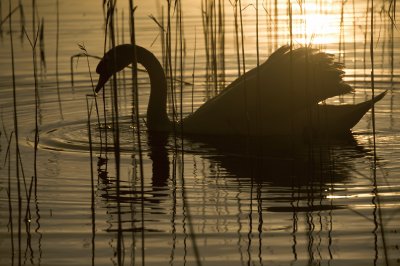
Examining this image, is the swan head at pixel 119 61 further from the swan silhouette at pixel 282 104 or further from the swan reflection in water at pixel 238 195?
the swan reflection in water at pixel 238 195

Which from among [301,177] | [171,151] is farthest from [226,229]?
[171,151]

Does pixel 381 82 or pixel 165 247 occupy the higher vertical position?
pixel 381 82

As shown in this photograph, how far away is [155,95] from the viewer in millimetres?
10664

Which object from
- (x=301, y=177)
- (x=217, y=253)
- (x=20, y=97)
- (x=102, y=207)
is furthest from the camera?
(x=20, y=97)

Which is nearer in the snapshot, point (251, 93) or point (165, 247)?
point (165, 247)

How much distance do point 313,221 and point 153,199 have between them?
125 cm

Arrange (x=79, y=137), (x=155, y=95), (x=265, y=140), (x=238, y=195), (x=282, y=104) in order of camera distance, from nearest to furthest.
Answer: (x=238, y=195), (x=282, y=104), (x=265, y=140), (x=79, y=137), (x=155, y=95)

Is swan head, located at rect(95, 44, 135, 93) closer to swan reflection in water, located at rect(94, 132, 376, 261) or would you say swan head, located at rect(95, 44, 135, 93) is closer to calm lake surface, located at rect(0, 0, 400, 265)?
calm lake surface, located at rect(0, 0, 400, 265)

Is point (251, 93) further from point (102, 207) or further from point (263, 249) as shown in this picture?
point (263, 249)

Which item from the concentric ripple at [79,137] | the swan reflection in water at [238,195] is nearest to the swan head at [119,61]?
the concentric ripple at [79,137]

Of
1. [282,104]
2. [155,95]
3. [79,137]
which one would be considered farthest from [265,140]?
[79,137]

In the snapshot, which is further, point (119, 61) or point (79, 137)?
point (119, 61)

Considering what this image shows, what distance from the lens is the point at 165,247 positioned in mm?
6191

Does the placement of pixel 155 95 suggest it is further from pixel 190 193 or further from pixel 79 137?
pixel 190 193
